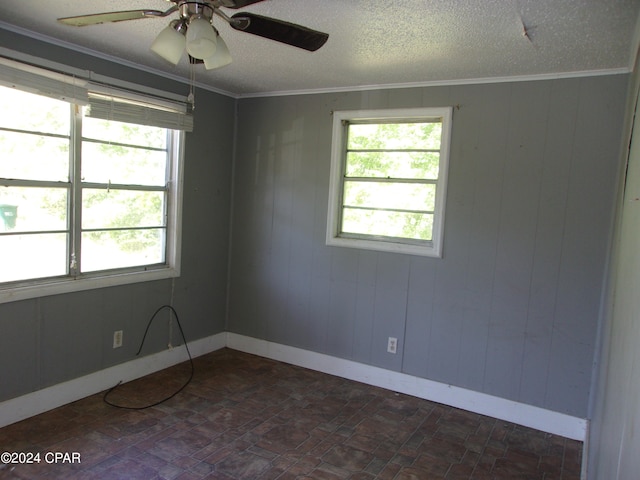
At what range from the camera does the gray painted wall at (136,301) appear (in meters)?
2.82

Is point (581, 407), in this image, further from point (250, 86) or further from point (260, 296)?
point (250, 86)

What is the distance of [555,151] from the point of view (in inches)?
118

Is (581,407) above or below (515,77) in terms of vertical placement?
below

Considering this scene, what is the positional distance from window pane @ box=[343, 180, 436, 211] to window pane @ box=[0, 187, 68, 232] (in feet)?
6.83

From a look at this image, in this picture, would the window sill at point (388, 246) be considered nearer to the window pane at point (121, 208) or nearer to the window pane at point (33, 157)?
the window pane at point (121, 208)

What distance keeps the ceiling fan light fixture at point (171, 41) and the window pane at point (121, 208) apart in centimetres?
169

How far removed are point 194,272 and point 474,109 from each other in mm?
2601

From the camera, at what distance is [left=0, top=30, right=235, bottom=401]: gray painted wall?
2.82 meters

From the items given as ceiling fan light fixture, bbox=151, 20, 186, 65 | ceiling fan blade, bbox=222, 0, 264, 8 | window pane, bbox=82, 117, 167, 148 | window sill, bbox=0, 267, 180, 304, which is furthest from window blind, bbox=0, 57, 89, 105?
ceiling fan blade, bbox=222, 0, 264, 8

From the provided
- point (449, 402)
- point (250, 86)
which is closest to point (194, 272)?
point (250, 86)

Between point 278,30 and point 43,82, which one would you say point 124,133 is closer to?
point 43,82

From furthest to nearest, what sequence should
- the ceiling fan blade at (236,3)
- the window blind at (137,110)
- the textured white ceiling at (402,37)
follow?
the window blind at (137,110) → the textured white ceiling at (402,37) → the ceiling fan blade at (236,3)

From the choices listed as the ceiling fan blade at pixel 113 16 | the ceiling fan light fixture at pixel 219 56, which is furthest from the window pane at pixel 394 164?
the ceiling fan blade at pixel 113 16

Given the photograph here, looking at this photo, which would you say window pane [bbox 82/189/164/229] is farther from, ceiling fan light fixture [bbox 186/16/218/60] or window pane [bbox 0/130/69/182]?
ceiling fan light fixture [bbox 186/16/218/60]
